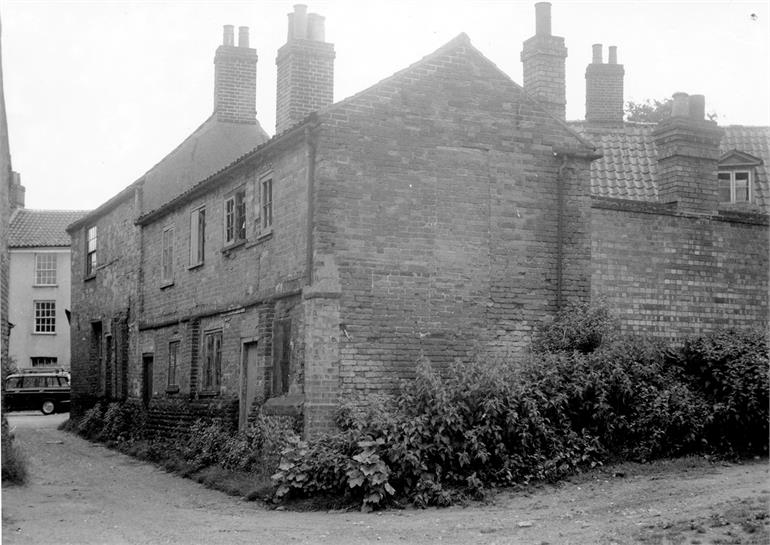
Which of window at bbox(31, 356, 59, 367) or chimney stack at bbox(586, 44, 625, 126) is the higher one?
chimney stack at bbox(586, 44, 625, 126)

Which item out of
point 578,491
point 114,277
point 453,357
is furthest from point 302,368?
point 114,277

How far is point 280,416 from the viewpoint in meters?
16.9

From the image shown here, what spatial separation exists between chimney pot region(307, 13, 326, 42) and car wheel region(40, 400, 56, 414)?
2369cm

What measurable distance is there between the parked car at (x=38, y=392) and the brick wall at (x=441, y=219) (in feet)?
86.8

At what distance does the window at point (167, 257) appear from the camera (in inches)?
968

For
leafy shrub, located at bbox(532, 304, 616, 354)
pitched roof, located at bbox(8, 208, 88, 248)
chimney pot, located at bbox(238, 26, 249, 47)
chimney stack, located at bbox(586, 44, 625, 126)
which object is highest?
chimney pot, located at bbox(238, 26, 249, 47)

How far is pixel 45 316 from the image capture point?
51.6m

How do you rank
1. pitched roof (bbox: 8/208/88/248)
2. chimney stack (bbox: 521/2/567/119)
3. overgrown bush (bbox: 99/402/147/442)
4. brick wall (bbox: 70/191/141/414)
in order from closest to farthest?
chimney stack (bbox: 521/2/567/119) → overgrown bush (bbox: 99/402/147/442) → brick wall (bbox: 70/191/141/414) → pitched roof (bbox: 8/208/88/248)

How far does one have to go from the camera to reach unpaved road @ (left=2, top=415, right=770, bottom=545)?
1160 cm

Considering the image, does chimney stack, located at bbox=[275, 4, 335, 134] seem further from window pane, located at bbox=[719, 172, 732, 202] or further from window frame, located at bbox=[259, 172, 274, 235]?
window pane, located at bbox=[719, 172, 732, 202]

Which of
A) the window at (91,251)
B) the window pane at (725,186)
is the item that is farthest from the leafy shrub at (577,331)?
the window at (91,251)

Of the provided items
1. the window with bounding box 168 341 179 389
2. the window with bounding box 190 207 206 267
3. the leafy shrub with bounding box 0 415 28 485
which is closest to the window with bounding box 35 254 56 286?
the window with bounding box 168 341 179 389

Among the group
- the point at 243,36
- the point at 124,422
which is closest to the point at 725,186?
the point at 243,36

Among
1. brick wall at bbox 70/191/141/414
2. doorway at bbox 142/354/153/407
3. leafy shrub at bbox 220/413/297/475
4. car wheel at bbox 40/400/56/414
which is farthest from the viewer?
car wheel at bbox 40/400/56/414
